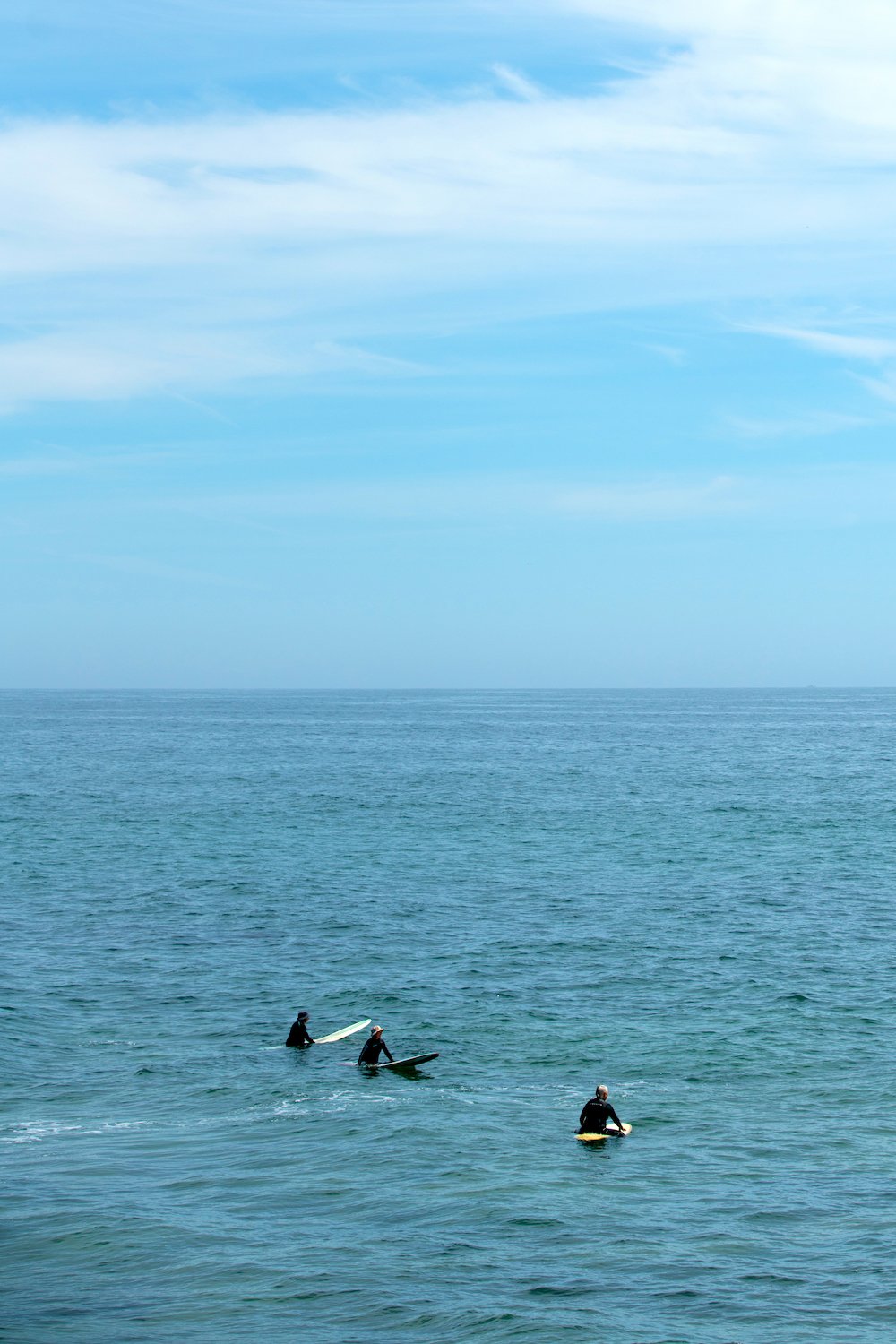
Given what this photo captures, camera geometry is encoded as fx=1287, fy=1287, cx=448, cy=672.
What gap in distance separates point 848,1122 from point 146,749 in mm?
138705

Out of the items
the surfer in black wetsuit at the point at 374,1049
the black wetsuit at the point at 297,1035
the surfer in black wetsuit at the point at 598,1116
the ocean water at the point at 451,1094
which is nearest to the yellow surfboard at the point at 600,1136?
the surfer in black wetsuit at the point at 598,1116

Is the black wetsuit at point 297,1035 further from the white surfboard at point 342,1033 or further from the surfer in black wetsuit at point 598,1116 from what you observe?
the surfer in black wetsuit at point 598,1116

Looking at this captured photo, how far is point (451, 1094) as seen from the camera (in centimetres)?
3338

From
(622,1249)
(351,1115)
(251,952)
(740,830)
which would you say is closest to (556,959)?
A: (251,952)

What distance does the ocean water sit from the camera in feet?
75.2

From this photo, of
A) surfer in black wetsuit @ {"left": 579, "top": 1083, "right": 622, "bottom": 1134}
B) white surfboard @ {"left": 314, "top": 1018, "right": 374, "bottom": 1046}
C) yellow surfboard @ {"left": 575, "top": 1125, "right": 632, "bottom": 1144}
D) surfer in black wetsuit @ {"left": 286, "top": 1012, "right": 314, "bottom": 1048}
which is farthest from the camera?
white surfboard @ {"left": 314, "top": 1018, "right": 374, "bottom": 1046}

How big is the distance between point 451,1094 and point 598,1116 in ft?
16.7

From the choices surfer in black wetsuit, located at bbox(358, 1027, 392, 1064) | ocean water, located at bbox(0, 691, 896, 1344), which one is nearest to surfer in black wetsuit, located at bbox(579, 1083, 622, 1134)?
ocean water, located at bbox(0, 691, 896, 1344)

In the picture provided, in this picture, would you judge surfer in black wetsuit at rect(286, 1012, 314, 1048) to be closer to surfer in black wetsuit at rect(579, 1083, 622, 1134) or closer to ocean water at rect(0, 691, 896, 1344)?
ocean water at rect(0, 691, 896, 1344)

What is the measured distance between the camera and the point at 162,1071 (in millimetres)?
34938

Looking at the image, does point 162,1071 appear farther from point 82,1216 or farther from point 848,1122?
point 848,1122

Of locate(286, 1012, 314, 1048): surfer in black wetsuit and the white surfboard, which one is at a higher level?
locate(286, 1012, 314, 1048): surfer in black wetsuit

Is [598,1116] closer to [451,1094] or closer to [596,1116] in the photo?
[596,1116]

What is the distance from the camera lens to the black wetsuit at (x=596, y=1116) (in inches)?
1166
